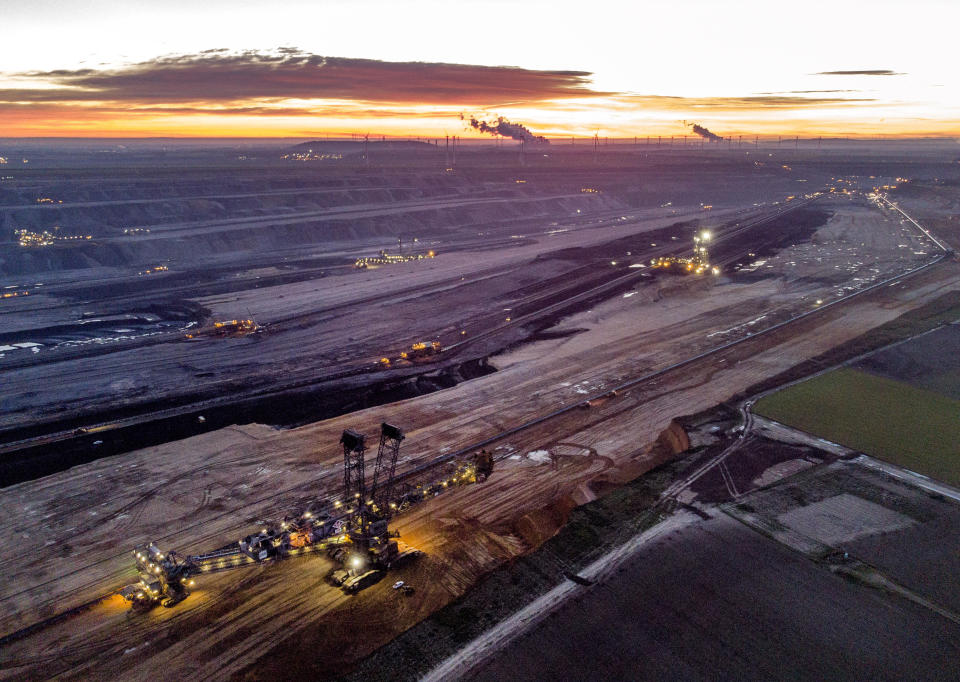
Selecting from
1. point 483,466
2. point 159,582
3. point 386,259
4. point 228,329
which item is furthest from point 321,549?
point 386,259

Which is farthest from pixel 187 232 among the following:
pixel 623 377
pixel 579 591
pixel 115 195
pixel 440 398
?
pixel 579 591

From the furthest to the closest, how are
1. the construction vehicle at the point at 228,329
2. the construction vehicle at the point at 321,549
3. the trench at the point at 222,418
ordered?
the construction vehicle at the point at 228,329, the trench at the point at 222,418, the construction vehicle at the point at 321,549

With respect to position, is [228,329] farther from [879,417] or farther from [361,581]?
[879,417]

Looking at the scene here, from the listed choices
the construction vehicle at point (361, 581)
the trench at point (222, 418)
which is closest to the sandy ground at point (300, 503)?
the construction vehicle at point (361, 581)

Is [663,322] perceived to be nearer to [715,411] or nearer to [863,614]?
Answer: [715,411]

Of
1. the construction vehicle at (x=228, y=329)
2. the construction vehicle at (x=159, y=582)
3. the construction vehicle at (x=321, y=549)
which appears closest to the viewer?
the construction vehicle at (x=159, y=582)

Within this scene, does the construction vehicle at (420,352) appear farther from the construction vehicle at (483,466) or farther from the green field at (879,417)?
the green field at (879,417)
